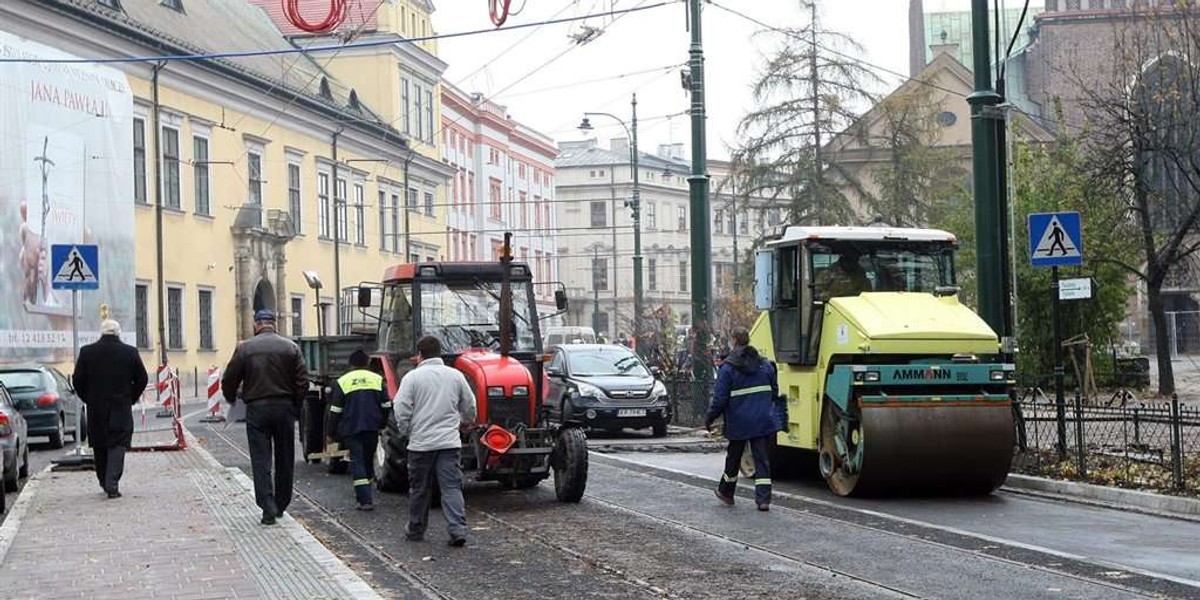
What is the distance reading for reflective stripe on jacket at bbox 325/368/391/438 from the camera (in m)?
15.7

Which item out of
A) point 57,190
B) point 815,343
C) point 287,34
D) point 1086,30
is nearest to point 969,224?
point 57,190

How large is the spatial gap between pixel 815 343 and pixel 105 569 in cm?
835

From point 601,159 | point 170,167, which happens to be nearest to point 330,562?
point 170,167

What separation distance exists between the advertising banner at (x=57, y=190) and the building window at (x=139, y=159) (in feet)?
5.89

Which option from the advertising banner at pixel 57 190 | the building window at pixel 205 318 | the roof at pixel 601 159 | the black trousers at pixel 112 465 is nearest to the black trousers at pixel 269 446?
the black trousers at pixel 112 465

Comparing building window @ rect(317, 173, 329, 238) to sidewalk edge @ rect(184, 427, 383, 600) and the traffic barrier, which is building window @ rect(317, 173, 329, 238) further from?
sidewalk edge @ rect(184, 427, 383, 600)

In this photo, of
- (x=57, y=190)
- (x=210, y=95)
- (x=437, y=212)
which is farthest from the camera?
(x=437, y=212)

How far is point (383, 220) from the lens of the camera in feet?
219

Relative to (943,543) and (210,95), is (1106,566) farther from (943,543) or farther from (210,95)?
(210,95)

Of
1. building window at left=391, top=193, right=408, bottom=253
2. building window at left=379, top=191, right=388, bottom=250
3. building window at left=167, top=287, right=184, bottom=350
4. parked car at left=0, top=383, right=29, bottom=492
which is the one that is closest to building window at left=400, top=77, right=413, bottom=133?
building window at left=391, top=193, right=408, bottom=253

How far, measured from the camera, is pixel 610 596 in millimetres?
9867

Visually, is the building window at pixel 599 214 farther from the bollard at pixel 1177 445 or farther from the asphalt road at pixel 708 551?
the bollard at pixel 1177 445

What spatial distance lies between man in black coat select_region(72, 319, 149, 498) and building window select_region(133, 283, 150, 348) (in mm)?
29359

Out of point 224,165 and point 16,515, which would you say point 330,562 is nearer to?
point 16,515
